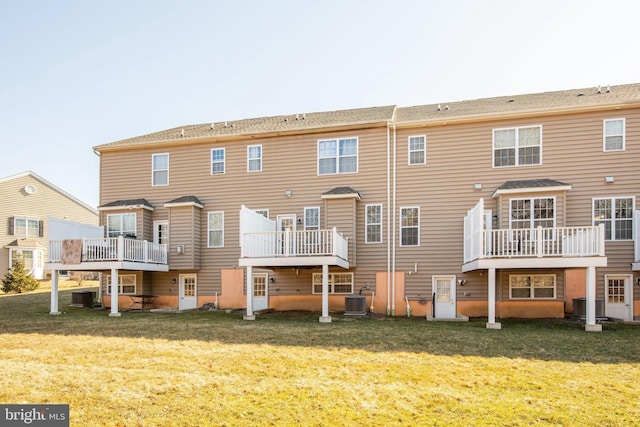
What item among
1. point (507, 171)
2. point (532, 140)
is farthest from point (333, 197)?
point (532, 140)

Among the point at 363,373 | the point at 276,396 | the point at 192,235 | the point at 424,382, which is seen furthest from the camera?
the point at 192,235

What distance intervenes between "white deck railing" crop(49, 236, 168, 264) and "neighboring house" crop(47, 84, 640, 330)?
0.32 m

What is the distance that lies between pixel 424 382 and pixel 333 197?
33.7 ft

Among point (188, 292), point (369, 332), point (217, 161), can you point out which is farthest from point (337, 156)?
point (188, 292)

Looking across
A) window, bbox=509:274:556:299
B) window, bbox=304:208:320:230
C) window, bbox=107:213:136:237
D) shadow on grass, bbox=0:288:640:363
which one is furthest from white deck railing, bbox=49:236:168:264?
window, bbox=509:274:556:299

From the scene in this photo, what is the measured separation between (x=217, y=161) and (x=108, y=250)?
5.56 m

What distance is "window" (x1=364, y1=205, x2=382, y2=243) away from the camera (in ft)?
54.3

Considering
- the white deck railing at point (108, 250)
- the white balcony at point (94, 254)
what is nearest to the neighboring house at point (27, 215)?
the white deck railing at point (108, 250)

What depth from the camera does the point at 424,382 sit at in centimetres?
671

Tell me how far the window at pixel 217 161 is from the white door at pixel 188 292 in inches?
181

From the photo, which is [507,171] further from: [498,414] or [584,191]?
[498,414]

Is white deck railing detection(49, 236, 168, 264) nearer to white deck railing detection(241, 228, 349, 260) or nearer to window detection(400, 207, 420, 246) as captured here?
white deck railing detection(241, 228, 349, 260)

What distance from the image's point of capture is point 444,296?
16.0m

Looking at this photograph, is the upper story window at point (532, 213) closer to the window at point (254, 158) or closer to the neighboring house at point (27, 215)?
the window at point (254, 158)
